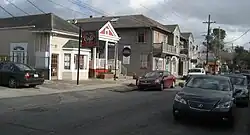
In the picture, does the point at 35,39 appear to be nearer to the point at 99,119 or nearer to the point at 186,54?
the point at 99,119

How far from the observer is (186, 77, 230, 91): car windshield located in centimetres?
1159

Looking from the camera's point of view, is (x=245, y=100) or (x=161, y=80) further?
(x=161, y=80)

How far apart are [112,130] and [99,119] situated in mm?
1871

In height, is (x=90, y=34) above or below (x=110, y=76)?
above

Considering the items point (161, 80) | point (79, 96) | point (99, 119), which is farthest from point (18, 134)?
point (161, 80)

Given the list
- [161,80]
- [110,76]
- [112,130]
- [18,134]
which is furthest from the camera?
[110,76]

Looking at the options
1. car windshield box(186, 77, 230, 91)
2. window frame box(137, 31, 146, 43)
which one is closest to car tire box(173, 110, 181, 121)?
car windshield box(186, 77, 230, 91)

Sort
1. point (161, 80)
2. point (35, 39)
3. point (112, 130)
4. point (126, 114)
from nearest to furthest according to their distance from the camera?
point (112, 130), point (126, 114), point (161, 80), point (35, 39)

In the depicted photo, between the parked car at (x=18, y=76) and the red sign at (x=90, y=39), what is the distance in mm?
9925

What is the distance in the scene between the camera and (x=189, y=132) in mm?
9398

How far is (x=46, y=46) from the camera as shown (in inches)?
1101

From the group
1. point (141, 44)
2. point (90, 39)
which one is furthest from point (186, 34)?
point (90, 39)

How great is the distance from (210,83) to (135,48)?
108ft

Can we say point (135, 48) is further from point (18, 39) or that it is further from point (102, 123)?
point (102, 123)
